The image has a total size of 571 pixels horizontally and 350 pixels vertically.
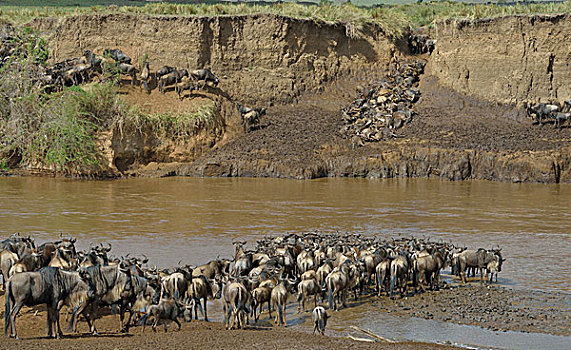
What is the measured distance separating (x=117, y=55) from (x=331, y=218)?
60.7 ft

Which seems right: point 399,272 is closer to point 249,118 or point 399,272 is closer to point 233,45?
point 249,118

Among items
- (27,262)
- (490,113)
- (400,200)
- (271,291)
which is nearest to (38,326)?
(27,262)

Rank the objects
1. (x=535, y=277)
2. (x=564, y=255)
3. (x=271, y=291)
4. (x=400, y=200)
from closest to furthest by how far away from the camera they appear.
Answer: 1. (x=271, y=291)
2. (x=535, y=277)
3. (x=564, y=255)
4. (x=400, y=200)

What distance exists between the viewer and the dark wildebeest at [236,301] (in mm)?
11047

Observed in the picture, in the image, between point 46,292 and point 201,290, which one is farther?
point 201,290

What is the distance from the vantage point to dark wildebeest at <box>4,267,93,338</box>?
10039 millimetres

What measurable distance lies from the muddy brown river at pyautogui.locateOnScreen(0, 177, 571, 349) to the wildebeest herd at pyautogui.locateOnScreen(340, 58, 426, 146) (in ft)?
11.1

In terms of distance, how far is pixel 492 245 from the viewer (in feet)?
58.3

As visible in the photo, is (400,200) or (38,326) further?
(400,200)

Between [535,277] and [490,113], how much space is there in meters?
21.6

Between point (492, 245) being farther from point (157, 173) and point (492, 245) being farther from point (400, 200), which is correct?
point (157, 173)

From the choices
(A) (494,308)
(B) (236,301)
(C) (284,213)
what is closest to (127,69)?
(C) (284,213)

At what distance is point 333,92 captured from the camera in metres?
39.4

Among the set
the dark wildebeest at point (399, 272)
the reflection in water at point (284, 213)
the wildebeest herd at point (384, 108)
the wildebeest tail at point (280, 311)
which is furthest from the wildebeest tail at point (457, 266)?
the wildebeest herd at point (384, 108)
